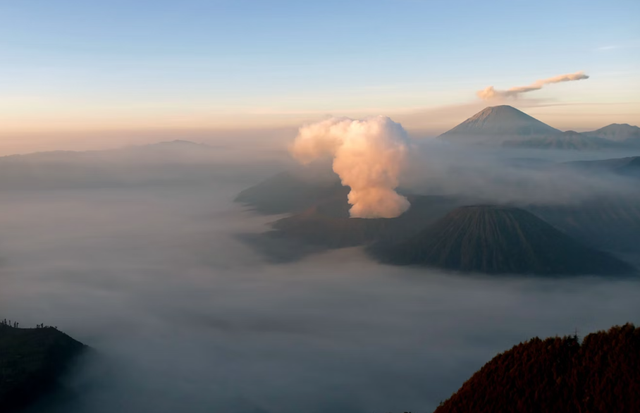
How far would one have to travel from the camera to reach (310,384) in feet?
338

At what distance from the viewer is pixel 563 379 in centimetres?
3900

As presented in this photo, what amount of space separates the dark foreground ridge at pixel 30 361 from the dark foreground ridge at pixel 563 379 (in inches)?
2890

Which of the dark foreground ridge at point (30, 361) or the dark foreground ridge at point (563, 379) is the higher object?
the dark foreground ridge at point (563, 379)

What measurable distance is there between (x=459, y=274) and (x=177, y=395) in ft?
426

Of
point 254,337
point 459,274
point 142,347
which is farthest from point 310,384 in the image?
point 459,274

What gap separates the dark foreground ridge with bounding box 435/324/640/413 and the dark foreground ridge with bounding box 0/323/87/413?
7340 cm

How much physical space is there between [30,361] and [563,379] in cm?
8799

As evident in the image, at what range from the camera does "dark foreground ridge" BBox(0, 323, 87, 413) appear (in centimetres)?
8025

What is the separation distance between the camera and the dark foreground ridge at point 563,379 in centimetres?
3653

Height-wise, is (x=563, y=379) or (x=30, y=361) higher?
(x=563, y=379)

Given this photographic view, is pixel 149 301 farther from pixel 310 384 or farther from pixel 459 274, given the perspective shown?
pixel 459 274

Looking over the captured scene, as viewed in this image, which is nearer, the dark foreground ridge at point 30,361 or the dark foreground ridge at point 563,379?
the dark foreground ridge at point 563,379

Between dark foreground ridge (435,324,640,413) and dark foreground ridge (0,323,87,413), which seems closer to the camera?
dark foreground ridge (435,324,640,413)

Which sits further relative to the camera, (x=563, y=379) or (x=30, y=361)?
(x=30, y=361)
